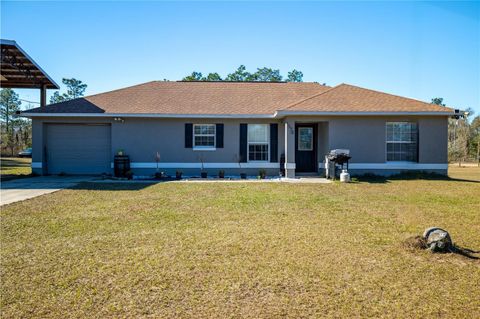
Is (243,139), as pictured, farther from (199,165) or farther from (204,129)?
(199,165)

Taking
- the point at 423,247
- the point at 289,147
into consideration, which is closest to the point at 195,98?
the point at 289,147

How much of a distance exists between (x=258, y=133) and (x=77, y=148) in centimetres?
840

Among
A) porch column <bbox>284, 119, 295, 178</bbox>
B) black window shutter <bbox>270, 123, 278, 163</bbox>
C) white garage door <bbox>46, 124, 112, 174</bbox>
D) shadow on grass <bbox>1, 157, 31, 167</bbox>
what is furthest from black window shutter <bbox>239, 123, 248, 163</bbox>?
shadow on grass <bbox>1, 157, 31, 167</bbox>

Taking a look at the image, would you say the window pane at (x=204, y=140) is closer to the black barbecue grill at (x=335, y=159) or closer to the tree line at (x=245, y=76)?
the black barbecue grill at (x=335, y=159)

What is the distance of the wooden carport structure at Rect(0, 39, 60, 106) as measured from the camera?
14.5 m

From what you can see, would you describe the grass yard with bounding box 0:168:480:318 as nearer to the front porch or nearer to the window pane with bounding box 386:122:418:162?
the window pane with bounding box 386:122:418:162

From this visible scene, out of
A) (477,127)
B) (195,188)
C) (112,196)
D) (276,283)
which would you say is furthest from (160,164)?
(477,127)

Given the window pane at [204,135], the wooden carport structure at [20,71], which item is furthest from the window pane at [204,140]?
the wooden carport structure at [20,71]

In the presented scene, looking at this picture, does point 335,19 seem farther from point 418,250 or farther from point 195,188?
point 418,250

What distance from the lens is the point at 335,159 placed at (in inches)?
493

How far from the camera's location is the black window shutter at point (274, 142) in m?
14.6

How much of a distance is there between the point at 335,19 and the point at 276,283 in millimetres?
10415

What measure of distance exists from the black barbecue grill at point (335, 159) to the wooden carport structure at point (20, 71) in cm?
1413

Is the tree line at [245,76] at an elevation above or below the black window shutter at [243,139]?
above
